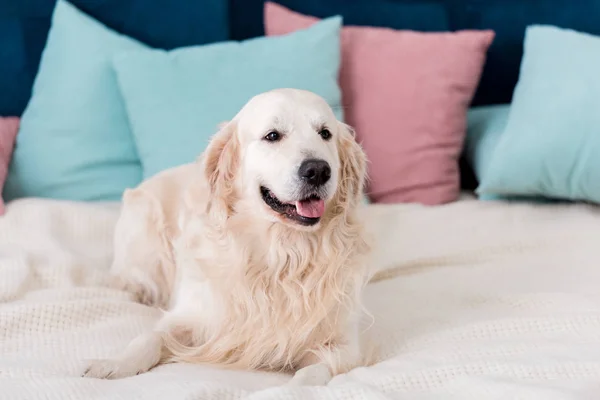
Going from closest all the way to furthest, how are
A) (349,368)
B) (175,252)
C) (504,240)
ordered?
(349,368) < (175,252) < (504,240)

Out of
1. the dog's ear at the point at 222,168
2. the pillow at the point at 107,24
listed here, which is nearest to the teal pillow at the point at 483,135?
the pillow at the point at 107,24

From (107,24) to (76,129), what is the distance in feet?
1.61

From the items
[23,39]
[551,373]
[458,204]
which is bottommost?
[458,204]

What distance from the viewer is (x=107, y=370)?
1182 millimetres

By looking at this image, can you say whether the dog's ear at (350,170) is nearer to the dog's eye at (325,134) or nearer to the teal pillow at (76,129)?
the dog's eye at (325,134)

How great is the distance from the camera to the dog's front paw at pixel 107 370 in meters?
1.17

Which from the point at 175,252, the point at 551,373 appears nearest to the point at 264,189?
the point at 175,252

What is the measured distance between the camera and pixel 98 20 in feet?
8.10

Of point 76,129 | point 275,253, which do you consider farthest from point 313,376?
point 76,129

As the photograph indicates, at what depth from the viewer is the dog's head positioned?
1.26 m

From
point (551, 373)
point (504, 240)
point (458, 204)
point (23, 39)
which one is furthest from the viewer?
point (23, 39)

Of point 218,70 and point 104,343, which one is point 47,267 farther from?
point 218,70

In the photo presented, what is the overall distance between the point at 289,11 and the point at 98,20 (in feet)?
2.37

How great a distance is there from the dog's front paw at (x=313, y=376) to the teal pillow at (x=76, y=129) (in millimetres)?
1254
